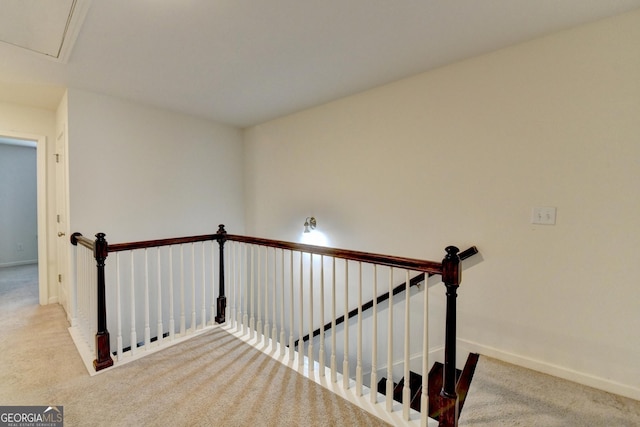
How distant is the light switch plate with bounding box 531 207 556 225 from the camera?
184 centimetres

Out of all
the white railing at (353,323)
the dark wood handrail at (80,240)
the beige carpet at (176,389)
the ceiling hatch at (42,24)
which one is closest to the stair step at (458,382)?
the white railing at (353,323)

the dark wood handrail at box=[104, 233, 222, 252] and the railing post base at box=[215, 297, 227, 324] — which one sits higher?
the dark wood handrail at box=[104, 233, 222, 252]

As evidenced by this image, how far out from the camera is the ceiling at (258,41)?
1.57 meters

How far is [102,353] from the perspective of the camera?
1.99 metres

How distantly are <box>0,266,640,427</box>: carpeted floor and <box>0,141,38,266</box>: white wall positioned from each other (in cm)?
418

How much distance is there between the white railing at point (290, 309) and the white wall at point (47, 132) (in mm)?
1018

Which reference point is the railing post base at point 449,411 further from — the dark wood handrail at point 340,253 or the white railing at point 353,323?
the dark wood handrail at point 340,253

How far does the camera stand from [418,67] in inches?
88.7

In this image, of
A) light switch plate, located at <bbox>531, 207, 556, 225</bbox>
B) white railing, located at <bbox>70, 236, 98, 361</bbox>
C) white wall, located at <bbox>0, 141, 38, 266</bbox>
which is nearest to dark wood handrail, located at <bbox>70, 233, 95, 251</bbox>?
white railing, located at <bbox>70, 236, 98, 361</bbox>

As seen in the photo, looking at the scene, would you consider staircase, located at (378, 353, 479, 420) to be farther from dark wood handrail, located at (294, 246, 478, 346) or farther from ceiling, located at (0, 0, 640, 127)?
ceiling, located at (0, 0, 640, 127)

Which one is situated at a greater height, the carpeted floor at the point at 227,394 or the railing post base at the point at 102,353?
the railing post base at the point at 102,353

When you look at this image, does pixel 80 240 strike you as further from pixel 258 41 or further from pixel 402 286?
pixel 402 286

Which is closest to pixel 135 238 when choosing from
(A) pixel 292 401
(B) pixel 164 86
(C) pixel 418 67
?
(B) pixel 164 86

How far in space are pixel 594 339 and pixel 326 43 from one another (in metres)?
2.53
